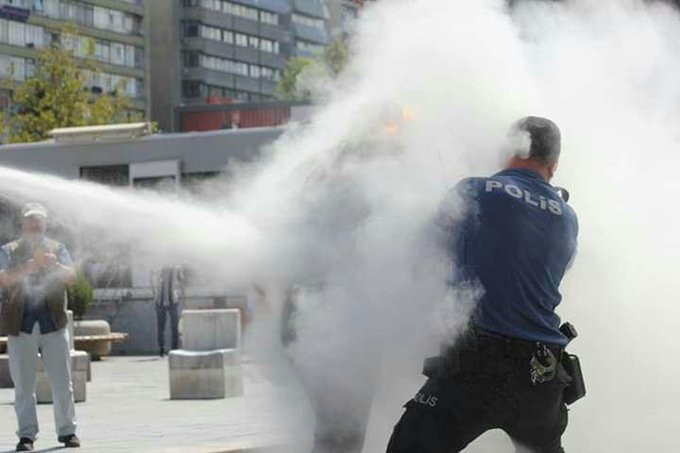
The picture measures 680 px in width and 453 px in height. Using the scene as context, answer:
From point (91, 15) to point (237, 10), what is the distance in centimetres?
2064

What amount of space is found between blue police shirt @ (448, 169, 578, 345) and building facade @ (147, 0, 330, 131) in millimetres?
93506

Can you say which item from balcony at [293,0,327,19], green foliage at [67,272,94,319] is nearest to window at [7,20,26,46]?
balcony at [293,0,327,19]

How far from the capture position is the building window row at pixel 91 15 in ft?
307

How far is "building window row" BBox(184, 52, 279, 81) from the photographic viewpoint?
111562 millimetres

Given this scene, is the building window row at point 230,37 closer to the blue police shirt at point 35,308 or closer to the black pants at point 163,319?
the black pants at point 163,319

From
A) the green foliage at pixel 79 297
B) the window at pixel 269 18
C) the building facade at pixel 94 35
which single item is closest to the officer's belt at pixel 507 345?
the green foliage at pixel 79 297

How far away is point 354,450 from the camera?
6.88 metres

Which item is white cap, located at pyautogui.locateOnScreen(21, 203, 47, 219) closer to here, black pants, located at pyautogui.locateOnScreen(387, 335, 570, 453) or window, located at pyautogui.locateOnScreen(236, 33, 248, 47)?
black pants, located at pyautogui.locateOnScreen(387, 335, 570, 453)

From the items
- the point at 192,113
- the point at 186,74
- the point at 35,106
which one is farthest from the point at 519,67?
the point at 186,74

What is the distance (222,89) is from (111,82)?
61.6 ft

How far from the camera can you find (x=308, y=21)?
128 meters

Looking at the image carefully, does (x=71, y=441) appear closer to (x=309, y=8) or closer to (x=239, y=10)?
(x=239, y=10)

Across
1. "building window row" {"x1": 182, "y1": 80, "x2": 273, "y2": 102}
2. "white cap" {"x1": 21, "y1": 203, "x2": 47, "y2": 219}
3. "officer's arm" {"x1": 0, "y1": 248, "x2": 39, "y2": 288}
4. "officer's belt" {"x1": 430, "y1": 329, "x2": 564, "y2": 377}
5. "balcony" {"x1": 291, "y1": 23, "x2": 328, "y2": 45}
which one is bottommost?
"officer's belt" {"x1": 430, "y1": 329, "x2": 564, "y2": 377}

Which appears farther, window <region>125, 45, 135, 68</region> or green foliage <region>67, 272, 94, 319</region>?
window <region>125, 45, 135, 68</region>
